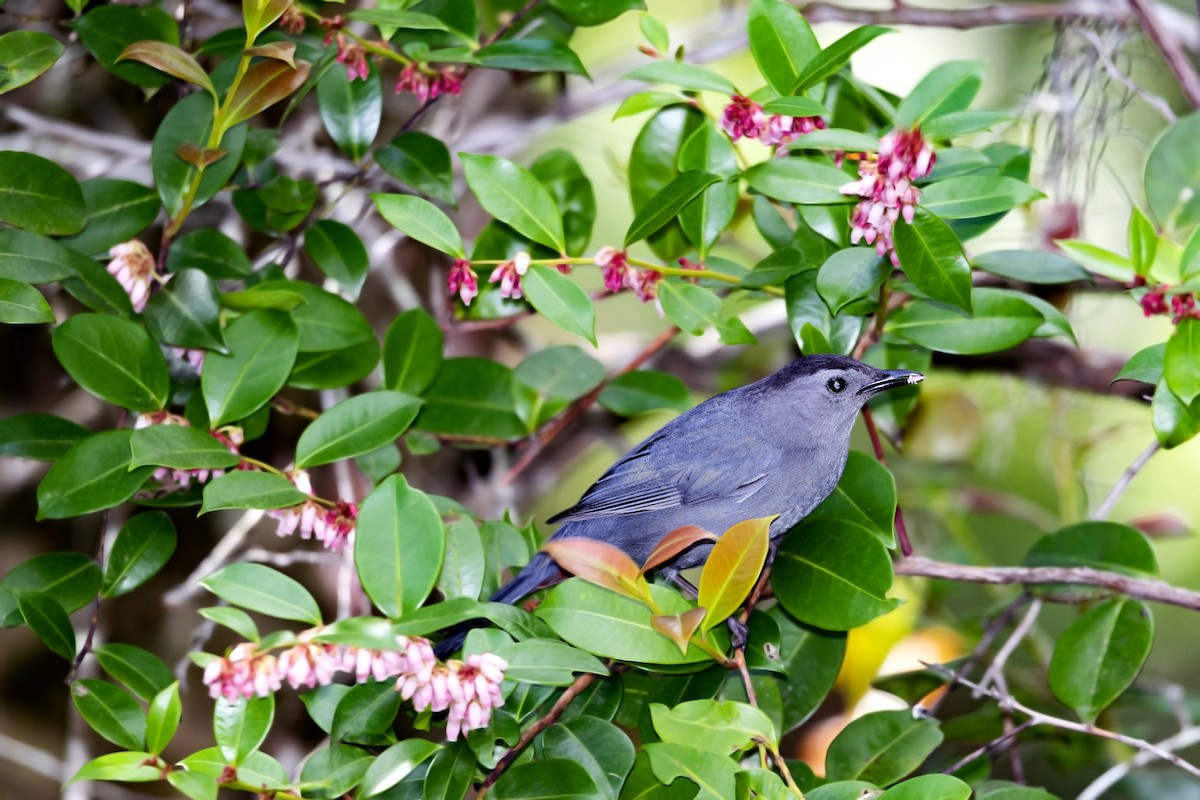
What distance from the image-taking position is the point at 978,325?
2572mm

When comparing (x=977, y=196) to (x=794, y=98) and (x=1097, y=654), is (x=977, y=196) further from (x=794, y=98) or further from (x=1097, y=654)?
(x=1097, y=654)

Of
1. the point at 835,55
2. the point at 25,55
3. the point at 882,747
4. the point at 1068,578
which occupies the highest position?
the point at 835,55

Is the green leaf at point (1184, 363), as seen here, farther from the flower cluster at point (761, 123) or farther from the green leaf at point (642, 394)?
the green leaf at point (642, 394)

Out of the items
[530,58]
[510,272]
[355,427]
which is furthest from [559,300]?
[530,58]

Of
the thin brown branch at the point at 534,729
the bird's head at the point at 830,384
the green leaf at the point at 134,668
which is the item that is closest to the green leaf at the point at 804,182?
the bird's head at the point at 830,384

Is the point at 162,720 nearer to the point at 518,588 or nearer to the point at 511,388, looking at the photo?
the point at 518,588

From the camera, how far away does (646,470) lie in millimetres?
3336

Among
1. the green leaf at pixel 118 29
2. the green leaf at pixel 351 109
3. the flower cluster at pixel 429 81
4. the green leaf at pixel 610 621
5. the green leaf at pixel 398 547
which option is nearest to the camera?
the green leaf at pixel 398 547

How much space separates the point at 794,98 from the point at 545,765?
147cm

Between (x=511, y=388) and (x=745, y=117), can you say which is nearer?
(x=745, y=117)

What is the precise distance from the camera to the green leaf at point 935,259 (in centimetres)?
→ 223

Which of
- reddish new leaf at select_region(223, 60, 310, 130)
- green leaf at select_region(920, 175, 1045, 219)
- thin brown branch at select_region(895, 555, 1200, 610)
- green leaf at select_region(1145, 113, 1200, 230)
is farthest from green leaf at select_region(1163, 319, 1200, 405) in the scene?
reddish new leaf at select_region(223, 60, 310, 130)

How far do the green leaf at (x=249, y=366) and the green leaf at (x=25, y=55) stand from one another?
2.31ft

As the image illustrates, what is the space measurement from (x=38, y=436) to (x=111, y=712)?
77cm
